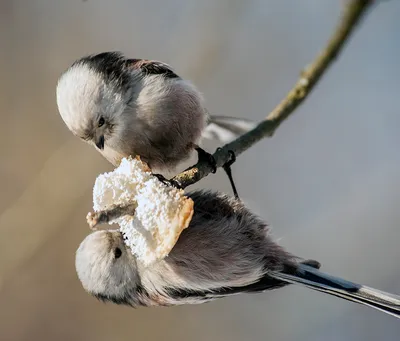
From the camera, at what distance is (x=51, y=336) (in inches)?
79.4

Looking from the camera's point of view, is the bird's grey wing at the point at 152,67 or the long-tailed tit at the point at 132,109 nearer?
the long-tailed tit at the point at 132,109

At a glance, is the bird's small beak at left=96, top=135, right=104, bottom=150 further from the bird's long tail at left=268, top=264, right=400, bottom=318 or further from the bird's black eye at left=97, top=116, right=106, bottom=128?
the bird's long tail at left=268, top=264, right=400, bottom=318

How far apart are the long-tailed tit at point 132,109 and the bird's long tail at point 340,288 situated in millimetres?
269

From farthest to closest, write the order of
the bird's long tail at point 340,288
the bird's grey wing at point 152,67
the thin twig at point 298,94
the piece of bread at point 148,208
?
the bird's grey wing at point 152,67
the bird's long tail at point 340,288
the piece of bread at point 148,208
the thin twig at point 298,94

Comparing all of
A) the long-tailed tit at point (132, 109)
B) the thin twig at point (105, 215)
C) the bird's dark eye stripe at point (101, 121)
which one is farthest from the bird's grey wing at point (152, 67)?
the thin twig at point (105, 215)

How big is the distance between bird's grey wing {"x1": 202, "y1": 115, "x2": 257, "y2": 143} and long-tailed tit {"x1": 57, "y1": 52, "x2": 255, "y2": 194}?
0.15m

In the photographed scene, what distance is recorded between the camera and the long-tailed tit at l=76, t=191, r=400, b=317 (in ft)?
2.88

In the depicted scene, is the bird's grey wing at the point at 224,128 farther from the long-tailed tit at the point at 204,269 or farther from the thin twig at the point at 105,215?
the thin twig at the point at 105,215

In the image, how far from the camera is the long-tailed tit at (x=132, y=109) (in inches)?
36.2

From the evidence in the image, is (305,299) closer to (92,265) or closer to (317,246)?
(317,246)

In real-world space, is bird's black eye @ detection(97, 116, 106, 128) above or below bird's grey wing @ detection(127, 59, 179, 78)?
below

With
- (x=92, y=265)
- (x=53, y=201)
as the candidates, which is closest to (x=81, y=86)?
(x=92, y=265)

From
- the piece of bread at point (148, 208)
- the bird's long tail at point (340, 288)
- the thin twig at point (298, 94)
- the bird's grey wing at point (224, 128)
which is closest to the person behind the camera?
the thin twig at point (298, 94)

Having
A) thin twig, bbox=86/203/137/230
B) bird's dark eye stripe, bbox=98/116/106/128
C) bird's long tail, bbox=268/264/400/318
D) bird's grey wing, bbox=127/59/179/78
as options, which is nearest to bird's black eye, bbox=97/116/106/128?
bird's dark eye stripe, bbox=98/116/106/128
